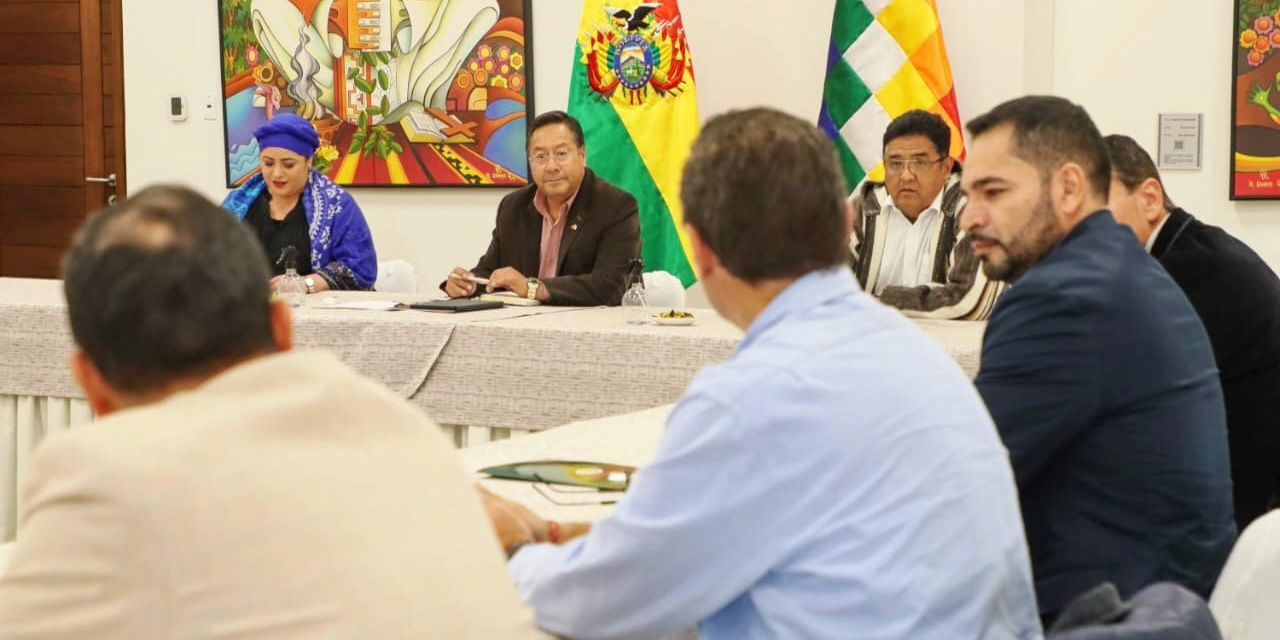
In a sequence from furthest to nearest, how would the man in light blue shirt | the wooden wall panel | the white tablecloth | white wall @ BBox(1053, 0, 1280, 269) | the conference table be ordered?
the wooden wall panel < white wall @ BBox(1053, 0, 1280, 269) < the conference table < the white tablecloth < the man in light blue shirt

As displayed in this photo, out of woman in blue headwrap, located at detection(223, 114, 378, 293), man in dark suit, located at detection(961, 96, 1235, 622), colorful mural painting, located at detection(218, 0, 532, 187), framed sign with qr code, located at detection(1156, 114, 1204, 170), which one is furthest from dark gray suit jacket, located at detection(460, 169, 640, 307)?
man in dark suit, located at detection(961, 96, 1235, 622)

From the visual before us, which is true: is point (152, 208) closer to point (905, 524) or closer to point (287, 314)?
point (287, 314)

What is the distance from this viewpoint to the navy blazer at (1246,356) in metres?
2.79

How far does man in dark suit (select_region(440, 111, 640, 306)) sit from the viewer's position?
481 cm

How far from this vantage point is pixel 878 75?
530cm

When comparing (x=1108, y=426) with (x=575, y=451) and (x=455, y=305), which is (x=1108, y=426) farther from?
(x=455, y=305)

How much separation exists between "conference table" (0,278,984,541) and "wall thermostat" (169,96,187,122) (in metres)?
2.71

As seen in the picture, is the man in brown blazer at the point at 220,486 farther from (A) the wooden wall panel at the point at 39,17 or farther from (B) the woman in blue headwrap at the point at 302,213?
(A) the wooden wall panel at the point at 39,17

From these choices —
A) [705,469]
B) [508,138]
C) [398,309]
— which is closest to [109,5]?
[508,138]

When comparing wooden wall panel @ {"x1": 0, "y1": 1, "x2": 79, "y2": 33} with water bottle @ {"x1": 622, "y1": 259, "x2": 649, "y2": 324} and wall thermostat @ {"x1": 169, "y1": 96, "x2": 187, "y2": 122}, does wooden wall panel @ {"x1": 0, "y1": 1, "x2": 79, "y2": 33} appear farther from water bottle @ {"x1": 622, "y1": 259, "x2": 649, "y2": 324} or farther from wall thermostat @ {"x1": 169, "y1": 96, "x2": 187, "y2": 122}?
water bottle @ {"x1": 622, "y1": 259, "x2": 649, "y2": 324}

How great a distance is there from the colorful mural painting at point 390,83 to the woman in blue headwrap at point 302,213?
1.16 m

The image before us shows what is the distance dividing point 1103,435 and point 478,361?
208cm

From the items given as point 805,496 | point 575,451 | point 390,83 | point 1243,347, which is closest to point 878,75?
point 390,83

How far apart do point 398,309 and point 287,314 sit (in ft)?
9.70
